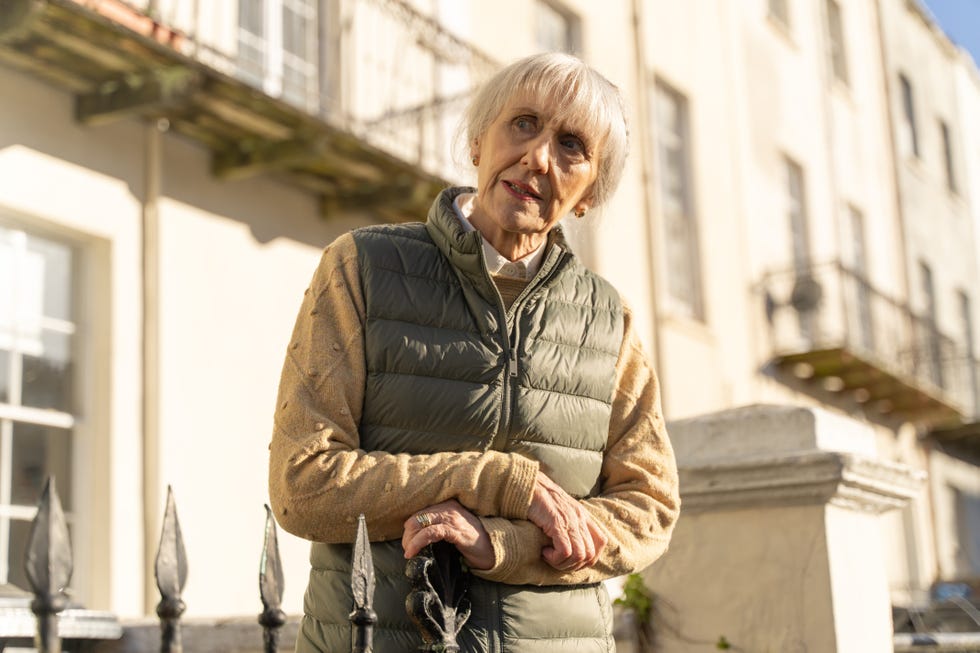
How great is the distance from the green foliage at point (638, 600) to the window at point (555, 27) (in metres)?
9.26

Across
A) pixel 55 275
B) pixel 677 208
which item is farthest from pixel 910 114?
pixel 55 275

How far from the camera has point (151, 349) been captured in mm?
8164

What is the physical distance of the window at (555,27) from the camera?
13.0 m

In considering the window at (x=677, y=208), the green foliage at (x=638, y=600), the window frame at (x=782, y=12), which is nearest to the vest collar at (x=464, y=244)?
the green foliage at (x=638, y=600)

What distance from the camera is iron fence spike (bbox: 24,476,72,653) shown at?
1.76 metres

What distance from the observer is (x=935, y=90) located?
2400 cm

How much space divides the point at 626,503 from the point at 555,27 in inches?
444

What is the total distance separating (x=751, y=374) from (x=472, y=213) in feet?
43.3

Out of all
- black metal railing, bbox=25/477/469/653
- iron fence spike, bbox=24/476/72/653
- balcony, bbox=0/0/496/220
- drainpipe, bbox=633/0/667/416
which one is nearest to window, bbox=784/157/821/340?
drainpipe, bbox=633/0/667/416

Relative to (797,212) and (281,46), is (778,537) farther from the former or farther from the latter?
(797,212)

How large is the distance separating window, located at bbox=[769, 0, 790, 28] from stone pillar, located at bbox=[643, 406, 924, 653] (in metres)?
15.0

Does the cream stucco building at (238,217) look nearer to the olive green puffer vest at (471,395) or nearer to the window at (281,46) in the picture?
the window at (281,46)

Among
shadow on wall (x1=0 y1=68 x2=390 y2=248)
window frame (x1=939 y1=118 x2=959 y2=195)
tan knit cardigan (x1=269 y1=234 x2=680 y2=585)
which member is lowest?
tan knit cardigan (x1=269 y1=234 x2=680 y2=585)

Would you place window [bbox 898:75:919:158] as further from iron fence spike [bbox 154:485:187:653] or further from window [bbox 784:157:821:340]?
iron fence spike [bbox 154:485:187:653]
